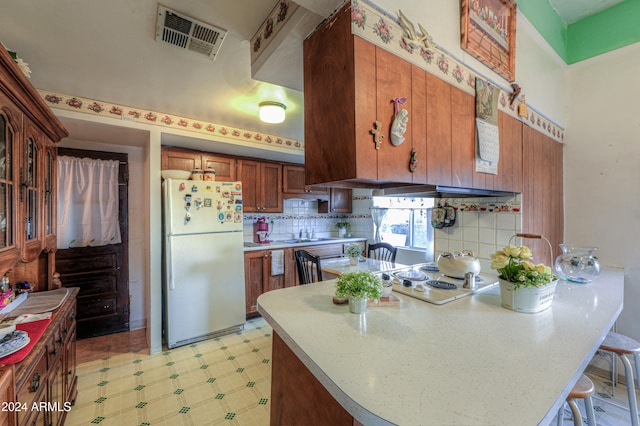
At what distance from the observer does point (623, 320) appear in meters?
2.09

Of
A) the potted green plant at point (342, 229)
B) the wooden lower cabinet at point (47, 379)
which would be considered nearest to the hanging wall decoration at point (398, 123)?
the wooden lower cabinet at point (47, 379)

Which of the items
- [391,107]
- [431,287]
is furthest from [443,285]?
[391,107]

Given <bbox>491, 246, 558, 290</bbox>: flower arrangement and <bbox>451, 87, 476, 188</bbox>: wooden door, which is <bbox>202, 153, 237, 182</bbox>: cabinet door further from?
<bbox>491, 246, 558, 290</bbox>: flower arrangement

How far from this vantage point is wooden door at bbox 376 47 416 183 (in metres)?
1.12

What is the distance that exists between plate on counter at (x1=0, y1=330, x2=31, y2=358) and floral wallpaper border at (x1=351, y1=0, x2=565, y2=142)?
1861 mm

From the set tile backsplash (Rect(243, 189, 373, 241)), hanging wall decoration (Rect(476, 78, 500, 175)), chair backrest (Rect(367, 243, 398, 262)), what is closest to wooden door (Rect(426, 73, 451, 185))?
hanging wall decoration (Rect(476, 78, 500, 175))

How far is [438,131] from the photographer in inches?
54.3

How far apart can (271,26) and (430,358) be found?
159cm

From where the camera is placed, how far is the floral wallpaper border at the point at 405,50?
105 cm

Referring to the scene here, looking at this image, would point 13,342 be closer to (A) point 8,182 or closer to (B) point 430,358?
(A) point 8,182

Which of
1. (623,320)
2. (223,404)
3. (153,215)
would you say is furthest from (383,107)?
(623,320)

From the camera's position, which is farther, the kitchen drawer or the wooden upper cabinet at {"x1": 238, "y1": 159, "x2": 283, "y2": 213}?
the wooden upper cabinet at {"x1": 238, "y1": 159, "x2": 283, "y2": 213}

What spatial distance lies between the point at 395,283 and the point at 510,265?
1.97 feet

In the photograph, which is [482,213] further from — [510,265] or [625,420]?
[625,420]
